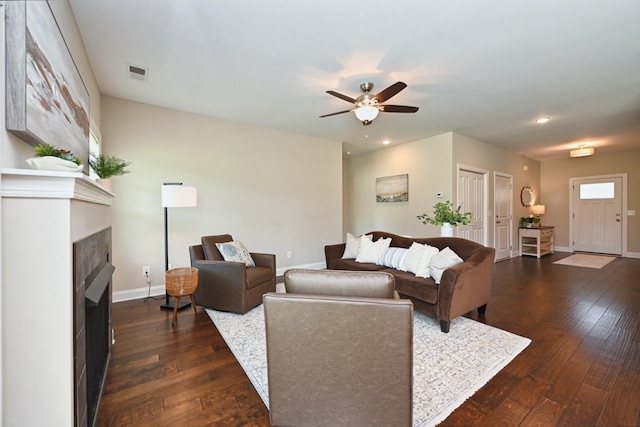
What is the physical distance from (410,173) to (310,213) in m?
2.21

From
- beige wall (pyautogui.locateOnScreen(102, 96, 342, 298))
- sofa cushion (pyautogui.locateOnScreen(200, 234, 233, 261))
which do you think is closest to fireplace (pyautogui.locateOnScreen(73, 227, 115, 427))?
sofa cushion (pyautogui.locateOnScreen(200, 234, 233, 261))

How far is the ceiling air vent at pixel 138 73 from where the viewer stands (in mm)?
2650

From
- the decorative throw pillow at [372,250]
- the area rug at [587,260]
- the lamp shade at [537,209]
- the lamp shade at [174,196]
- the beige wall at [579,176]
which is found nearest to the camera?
the lamp shade at [174,196]

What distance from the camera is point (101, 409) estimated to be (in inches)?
60.5

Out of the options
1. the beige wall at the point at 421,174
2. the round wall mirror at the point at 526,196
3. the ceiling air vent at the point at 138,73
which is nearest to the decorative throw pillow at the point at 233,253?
the ceiling air vent at the point at 138,73

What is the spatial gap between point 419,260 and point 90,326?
2.70 metres

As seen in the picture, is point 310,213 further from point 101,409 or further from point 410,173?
point 101,409

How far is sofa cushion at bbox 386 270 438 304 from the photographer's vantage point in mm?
2490

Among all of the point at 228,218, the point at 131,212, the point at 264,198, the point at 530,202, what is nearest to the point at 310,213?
the point at 264,198

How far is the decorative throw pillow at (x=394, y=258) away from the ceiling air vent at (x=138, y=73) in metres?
3.32

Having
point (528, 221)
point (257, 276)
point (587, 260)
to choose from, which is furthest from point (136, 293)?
point (587, 260)

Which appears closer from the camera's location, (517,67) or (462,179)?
(517,67)

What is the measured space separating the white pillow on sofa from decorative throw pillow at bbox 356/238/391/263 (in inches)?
20.4

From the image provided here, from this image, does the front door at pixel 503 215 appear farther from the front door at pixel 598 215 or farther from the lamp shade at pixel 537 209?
the front door at pixel 598 215
